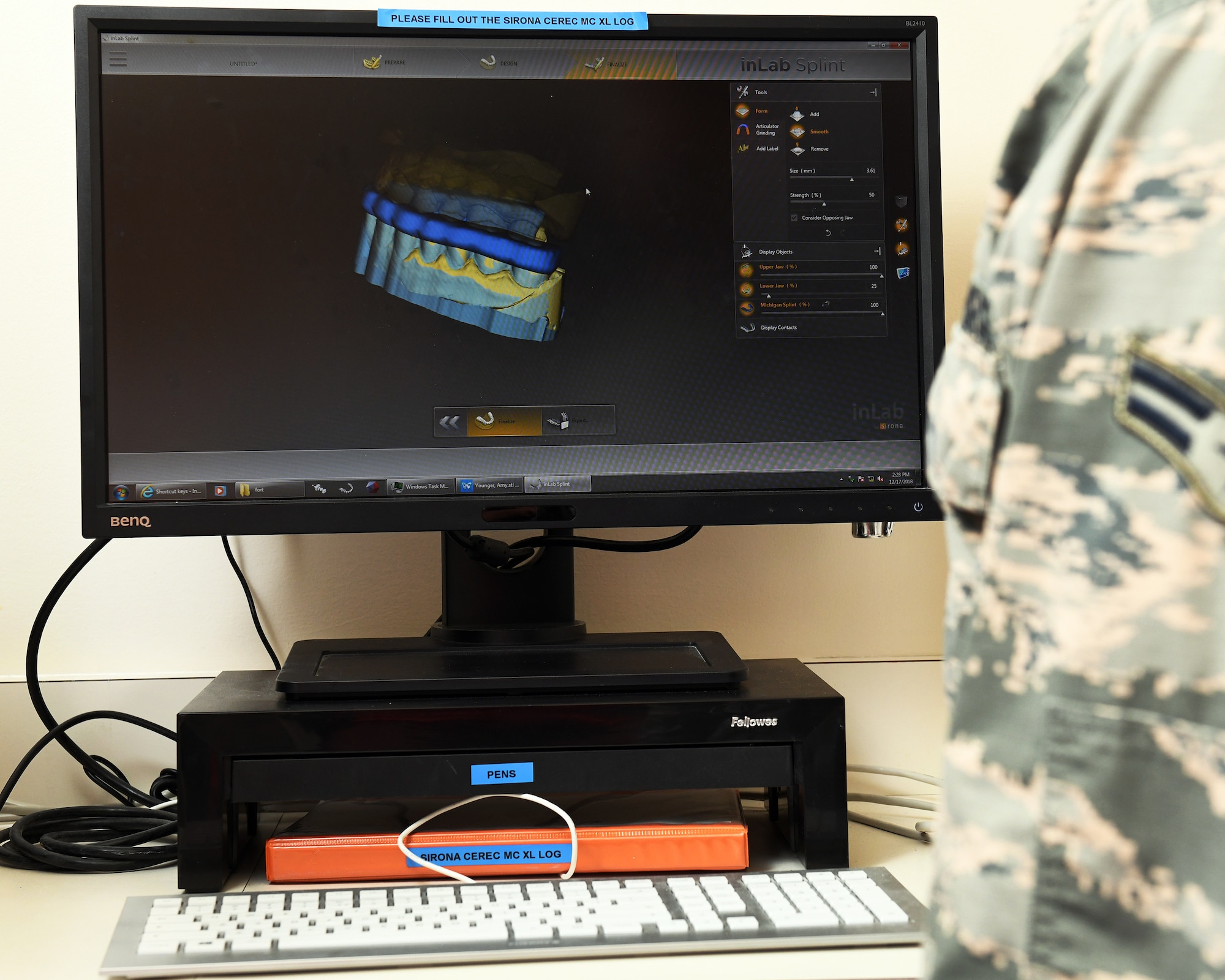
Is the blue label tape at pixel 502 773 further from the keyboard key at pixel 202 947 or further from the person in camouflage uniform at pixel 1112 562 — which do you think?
the person in camouflage uniform at pixel 1112 562

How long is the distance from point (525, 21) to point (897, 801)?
761mm

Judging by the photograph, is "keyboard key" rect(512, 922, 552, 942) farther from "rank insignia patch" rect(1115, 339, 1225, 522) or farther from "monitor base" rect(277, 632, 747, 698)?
"rank insignia patch" rect(1115, 339, 1225, 522)

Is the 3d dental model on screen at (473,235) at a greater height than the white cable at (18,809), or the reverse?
the 3d dental model on screen at (473,235)

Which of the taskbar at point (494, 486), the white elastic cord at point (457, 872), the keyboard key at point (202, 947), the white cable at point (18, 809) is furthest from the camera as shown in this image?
the white cable at point (18, 809)

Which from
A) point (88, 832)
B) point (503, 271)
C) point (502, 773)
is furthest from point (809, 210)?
point (88, 832)

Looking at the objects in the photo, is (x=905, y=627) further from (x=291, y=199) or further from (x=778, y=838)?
(x=291, y=199)

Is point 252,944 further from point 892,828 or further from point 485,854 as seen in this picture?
point 892,828

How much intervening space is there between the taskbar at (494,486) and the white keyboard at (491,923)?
0.31 meters

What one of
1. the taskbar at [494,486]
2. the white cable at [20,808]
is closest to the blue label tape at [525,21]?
the taskbar at [494,486]

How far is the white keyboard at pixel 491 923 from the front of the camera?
0.63 meters

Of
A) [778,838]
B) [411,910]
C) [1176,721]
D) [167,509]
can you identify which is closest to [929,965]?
[1176,721]

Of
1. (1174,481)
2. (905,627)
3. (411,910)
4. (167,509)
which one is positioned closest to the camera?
(1174,481)

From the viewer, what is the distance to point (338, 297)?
2.91ft

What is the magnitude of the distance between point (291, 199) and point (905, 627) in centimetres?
73
